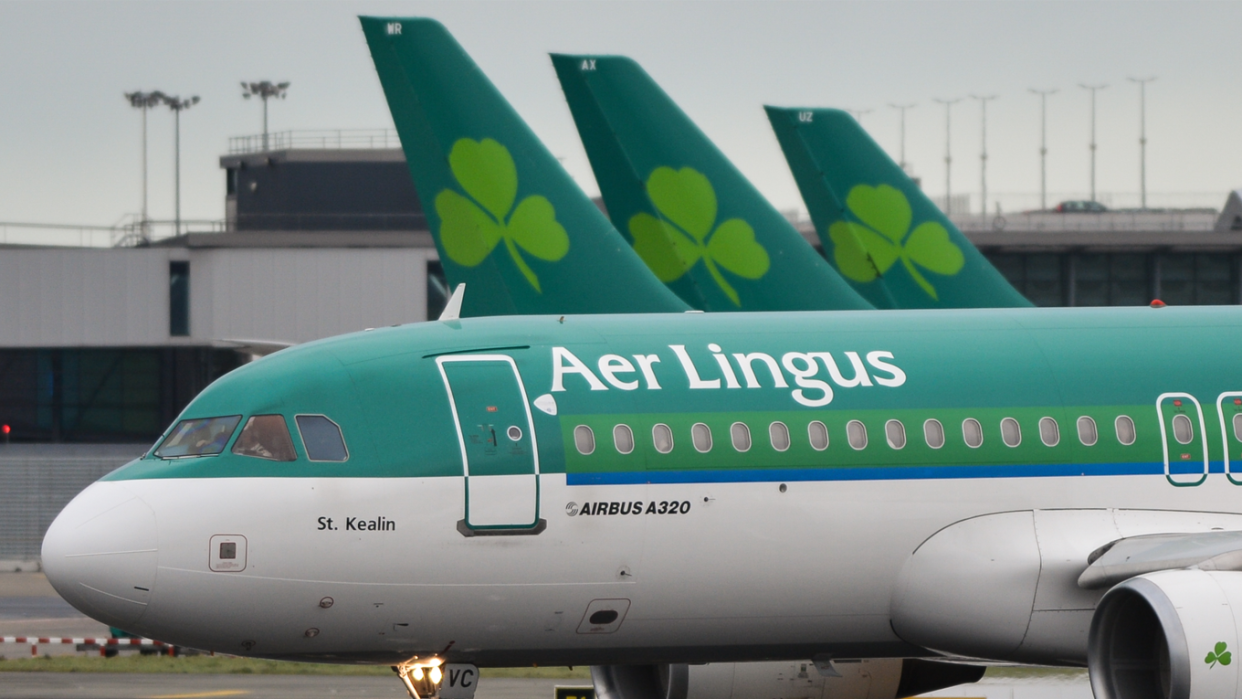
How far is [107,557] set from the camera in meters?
16.1

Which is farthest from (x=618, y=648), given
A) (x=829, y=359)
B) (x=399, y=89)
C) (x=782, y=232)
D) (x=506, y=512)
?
(x=782, y=232)

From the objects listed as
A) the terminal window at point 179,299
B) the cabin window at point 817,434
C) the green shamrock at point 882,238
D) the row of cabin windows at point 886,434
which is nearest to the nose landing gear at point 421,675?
the row of cabin windows at point 886,434

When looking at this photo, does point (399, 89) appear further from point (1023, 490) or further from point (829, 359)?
point (1023, 490)

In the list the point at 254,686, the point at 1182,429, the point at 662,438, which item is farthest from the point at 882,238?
the point at 662,438

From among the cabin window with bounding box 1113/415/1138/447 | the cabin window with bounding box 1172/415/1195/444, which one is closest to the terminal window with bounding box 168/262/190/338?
the cabin window with bounding box 1113/415/1138/447

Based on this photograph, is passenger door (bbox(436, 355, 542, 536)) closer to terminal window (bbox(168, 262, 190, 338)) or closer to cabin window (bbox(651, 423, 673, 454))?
cabin window (bbox(651, 423, 673, 454))

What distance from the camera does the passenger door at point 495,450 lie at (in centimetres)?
1691

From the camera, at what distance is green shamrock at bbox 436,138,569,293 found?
25984 mm

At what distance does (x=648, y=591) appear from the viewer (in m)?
17.4

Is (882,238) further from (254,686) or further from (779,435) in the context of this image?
(779,435)

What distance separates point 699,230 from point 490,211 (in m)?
5.43

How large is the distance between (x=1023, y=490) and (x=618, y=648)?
4.32 meters

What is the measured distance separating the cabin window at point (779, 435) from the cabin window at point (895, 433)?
3.39 feet

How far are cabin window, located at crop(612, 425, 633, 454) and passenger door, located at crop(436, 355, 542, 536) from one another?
0.81 meters
